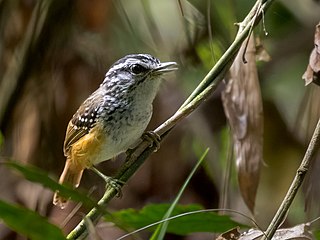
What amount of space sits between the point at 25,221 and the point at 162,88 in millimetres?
2247

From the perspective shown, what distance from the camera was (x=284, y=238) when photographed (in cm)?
177

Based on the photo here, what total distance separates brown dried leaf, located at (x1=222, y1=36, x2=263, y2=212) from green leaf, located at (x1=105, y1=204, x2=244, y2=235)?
6.5 inches

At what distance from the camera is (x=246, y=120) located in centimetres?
212

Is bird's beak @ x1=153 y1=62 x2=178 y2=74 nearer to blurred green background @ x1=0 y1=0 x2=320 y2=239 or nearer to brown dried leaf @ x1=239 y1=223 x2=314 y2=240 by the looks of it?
blurred green background @ x1=0 y1=0 x2=320 y2=239

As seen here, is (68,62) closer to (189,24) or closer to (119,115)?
(189,24)

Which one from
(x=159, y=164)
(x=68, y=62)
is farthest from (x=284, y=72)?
(x=68, y=62)

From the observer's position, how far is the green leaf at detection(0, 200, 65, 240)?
116 cm

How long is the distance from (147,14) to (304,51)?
83 cm

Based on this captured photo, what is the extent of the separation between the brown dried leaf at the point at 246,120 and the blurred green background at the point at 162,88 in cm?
69

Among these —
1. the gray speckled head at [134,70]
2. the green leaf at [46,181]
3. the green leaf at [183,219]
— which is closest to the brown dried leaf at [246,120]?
the green leaf at [183,219]

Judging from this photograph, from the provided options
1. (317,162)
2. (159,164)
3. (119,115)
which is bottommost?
(159,164)

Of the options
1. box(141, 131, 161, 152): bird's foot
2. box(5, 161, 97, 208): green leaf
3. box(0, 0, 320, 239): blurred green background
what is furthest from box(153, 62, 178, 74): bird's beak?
box(5, 161, 97, 208): green leaf

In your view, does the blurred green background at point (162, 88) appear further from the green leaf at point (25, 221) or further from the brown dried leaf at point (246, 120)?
the green leaf at point (25, 221)

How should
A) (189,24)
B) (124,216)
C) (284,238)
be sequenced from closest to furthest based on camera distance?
(284,238), (124,216), (189,24)
